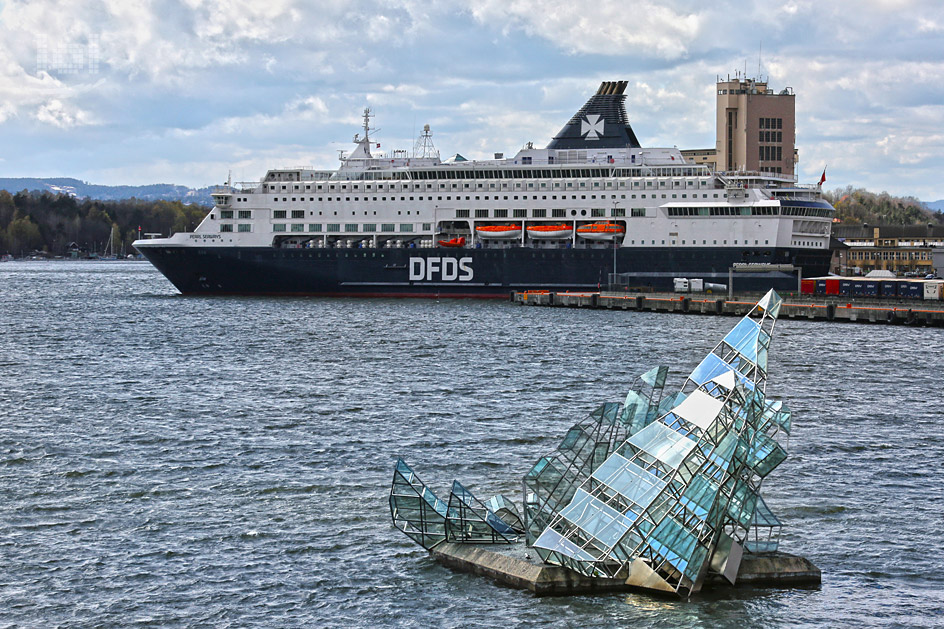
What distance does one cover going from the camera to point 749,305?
185 feet

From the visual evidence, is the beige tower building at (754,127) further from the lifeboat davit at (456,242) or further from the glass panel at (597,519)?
the glass panel at (597,519)

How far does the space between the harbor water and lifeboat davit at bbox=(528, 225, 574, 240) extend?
21288 millimetres

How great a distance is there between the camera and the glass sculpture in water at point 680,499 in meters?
14.6

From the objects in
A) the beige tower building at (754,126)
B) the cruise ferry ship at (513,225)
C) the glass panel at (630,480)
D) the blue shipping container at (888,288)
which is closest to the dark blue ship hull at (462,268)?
the cruise ferry ship at (513,225)

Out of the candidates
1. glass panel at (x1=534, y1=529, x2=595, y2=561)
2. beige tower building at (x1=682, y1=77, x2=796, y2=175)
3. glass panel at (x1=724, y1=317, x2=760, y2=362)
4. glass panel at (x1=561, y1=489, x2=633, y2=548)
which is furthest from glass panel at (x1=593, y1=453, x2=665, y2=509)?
beige tower building at (x1=682, y1=77, x2=796, y2=175)

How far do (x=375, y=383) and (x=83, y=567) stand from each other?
17765 mm

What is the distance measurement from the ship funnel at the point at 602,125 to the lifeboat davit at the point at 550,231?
6382mm

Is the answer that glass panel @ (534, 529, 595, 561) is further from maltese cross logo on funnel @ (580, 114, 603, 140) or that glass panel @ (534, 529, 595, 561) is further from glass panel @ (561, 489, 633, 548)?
maltese cross logo on funnel @ (580, 114, 603, 140)

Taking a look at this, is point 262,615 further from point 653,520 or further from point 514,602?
point 653,520

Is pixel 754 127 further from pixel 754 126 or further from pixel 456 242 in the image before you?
pixel 456 242

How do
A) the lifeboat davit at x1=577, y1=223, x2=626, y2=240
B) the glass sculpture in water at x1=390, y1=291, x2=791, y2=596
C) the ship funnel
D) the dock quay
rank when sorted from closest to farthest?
the glass sculpture in water at x1=390, y1=291, x2=791, y2=596
the dock quay
the lifeboat davit at x1=577, y1=223, x2=626, y2=240
the ship funnel

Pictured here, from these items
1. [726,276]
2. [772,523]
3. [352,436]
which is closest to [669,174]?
[726,276]

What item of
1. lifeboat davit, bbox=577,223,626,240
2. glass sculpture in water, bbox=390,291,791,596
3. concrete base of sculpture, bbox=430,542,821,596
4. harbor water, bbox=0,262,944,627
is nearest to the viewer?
harbor water, bbox=0,262,944,627

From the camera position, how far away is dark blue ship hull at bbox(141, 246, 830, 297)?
63406 millimetres
